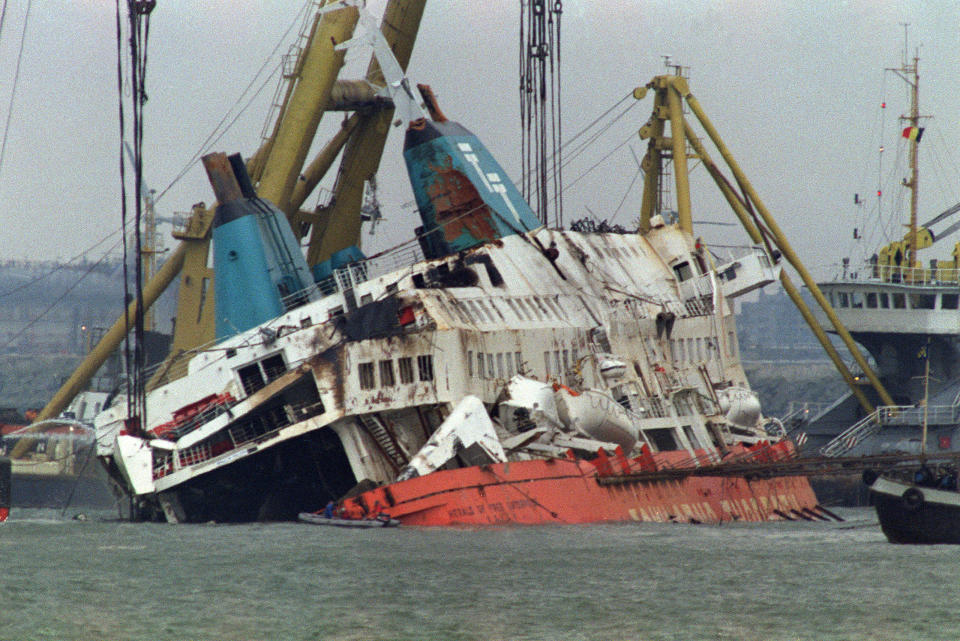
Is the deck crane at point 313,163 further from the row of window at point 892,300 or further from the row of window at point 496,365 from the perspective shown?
the row of window at point 892,300

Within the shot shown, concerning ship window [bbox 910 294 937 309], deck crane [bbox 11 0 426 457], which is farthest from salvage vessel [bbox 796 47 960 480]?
deck crane [bbox 11 0 426 457]

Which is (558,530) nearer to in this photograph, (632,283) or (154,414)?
(154,414)

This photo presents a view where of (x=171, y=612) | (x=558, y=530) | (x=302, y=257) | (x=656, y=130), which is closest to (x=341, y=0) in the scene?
(x=302, y=257)

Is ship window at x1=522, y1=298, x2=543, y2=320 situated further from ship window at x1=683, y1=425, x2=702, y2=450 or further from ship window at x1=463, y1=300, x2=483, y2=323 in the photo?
ship window at x1=683, y1=425, x2=702, y2=450

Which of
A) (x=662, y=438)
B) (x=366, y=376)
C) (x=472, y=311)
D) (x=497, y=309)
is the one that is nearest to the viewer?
(x=366, y=376)

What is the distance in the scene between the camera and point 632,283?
58281 mm

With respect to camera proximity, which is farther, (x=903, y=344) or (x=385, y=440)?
(x=903, y=344)

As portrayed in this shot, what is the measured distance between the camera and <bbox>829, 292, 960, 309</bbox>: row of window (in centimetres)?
7550

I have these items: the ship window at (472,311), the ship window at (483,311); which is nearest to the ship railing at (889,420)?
the ship window at (483,311)

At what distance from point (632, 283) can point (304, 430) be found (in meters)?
18.1

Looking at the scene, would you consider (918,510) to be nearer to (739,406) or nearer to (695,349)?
(739,406)

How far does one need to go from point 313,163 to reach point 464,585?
3976 cm

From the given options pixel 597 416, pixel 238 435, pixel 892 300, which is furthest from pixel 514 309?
pixel 892 300

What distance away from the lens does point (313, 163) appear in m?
70.9
